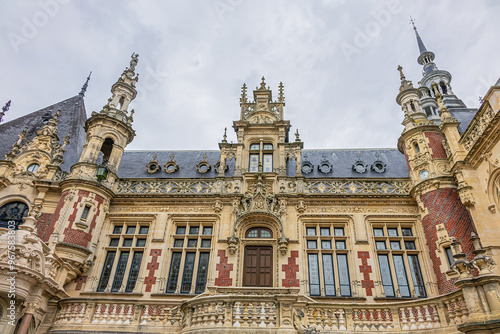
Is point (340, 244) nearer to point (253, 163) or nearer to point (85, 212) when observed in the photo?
point (253, 163)

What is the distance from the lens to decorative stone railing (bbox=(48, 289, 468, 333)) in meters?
10.3

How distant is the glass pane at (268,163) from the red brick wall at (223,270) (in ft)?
17.0

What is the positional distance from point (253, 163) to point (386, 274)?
8540 mm

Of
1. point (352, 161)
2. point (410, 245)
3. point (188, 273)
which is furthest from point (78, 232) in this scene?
point (352, 161)

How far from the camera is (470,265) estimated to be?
1021 centimetres

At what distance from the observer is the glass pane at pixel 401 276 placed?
1443 cm

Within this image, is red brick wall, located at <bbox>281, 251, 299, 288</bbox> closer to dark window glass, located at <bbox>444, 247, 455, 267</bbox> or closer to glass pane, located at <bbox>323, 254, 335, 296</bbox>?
glass pane, located at <bbox>323, 254, 335, 296</bbox>

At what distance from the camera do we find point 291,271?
1484 cm

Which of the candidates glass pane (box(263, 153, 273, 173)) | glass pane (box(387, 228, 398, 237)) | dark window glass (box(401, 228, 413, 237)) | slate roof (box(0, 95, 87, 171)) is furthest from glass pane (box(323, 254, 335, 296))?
slate roof (box(0, 95, 87, 171))

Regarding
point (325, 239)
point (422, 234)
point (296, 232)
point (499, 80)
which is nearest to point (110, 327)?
point (296, 232)

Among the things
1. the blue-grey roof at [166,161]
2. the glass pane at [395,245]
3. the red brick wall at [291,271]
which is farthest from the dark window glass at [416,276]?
the blue-grey roof at [166,161]

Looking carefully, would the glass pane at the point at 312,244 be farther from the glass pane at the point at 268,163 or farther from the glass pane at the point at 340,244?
Result: the glass pane at the point at 268,163

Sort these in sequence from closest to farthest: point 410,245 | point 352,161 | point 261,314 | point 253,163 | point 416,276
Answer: point 261,314 < point 416,276 < point 410,245 < point 253,163 < point 352,161

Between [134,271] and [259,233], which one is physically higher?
[259,233]
